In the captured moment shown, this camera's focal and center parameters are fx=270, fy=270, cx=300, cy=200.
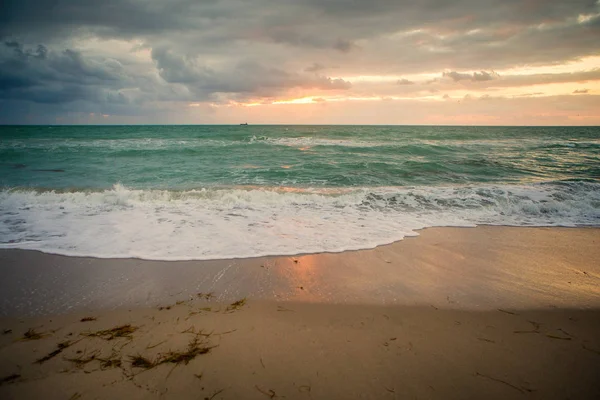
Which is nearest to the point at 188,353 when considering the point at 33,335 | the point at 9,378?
the point at 9,378

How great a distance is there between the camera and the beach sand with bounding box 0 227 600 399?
2375mm

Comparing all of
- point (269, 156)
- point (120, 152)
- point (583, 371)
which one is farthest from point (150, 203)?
point (120, 152)

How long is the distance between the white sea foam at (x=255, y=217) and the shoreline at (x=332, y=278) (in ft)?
1.43

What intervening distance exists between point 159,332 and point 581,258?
7369 mm

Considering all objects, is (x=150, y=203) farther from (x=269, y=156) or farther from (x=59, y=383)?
(x=269, y=156)

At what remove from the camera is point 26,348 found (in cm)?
278

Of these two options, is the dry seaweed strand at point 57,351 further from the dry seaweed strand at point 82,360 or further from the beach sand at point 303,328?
the dry seaweed strand at point 82,360

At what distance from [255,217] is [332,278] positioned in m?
3.77

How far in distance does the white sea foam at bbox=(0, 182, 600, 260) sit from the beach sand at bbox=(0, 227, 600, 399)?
634 millimetres

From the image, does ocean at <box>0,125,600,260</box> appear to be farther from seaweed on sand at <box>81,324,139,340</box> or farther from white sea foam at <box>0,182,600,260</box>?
seaweed on sand at <box>81,324,139,340</box>

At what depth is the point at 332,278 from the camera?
4.30 meters

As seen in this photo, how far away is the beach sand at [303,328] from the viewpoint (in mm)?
2375

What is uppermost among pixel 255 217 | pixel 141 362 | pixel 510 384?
pixel 255 217

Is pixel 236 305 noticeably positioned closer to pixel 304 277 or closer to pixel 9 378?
pixel 304 277
